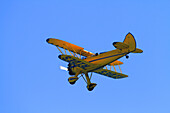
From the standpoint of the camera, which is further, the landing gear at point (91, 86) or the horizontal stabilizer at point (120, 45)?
the landing gear at point (91, 86)

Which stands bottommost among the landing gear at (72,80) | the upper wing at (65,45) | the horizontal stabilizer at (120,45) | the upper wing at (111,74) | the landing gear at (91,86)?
the landing gear at (91,86)

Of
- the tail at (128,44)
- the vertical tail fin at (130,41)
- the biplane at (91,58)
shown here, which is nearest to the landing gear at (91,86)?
the biplane at (91,58)

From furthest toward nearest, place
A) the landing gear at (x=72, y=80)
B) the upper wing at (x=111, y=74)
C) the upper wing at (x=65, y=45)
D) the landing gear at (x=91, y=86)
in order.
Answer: the upper wing at (x=65, y=45)
the upper wing at (x=111, y=74)
the landing gear at (x=91, y=86)
the landing gear at (x=72, y=80)

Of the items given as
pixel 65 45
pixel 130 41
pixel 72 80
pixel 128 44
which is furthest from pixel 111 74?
pixel 130 41

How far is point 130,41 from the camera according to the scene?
3127 centimetres

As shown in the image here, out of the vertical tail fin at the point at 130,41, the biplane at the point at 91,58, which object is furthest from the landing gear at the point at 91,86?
the vertical tail fin at the point at 130,41

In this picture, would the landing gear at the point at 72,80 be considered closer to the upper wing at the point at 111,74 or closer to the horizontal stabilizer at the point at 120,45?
the upper wing at the point at 111,74

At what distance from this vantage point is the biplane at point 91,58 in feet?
103

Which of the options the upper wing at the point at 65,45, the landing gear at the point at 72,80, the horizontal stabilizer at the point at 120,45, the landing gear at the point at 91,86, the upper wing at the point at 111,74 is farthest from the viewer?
the upper wing at the point at 65,45

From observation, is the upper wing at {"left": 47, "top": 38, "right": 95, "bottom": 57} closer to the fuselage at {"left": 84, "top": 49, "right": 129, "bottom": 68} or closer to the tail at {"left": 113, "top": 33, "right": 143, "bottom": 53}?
the fuselage at {"left": 84, "top": 49, "right": 129, "bottom": 68}

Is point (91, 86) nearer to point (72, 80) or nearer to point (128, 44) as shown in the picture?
point (72, 80)

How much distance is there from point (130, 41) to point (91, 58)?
14.8ft

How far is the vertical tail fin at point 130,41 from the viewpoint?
31.1 metres

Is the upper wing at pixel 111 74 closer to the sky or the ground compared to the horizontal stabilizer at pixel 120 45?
closer to the ground
